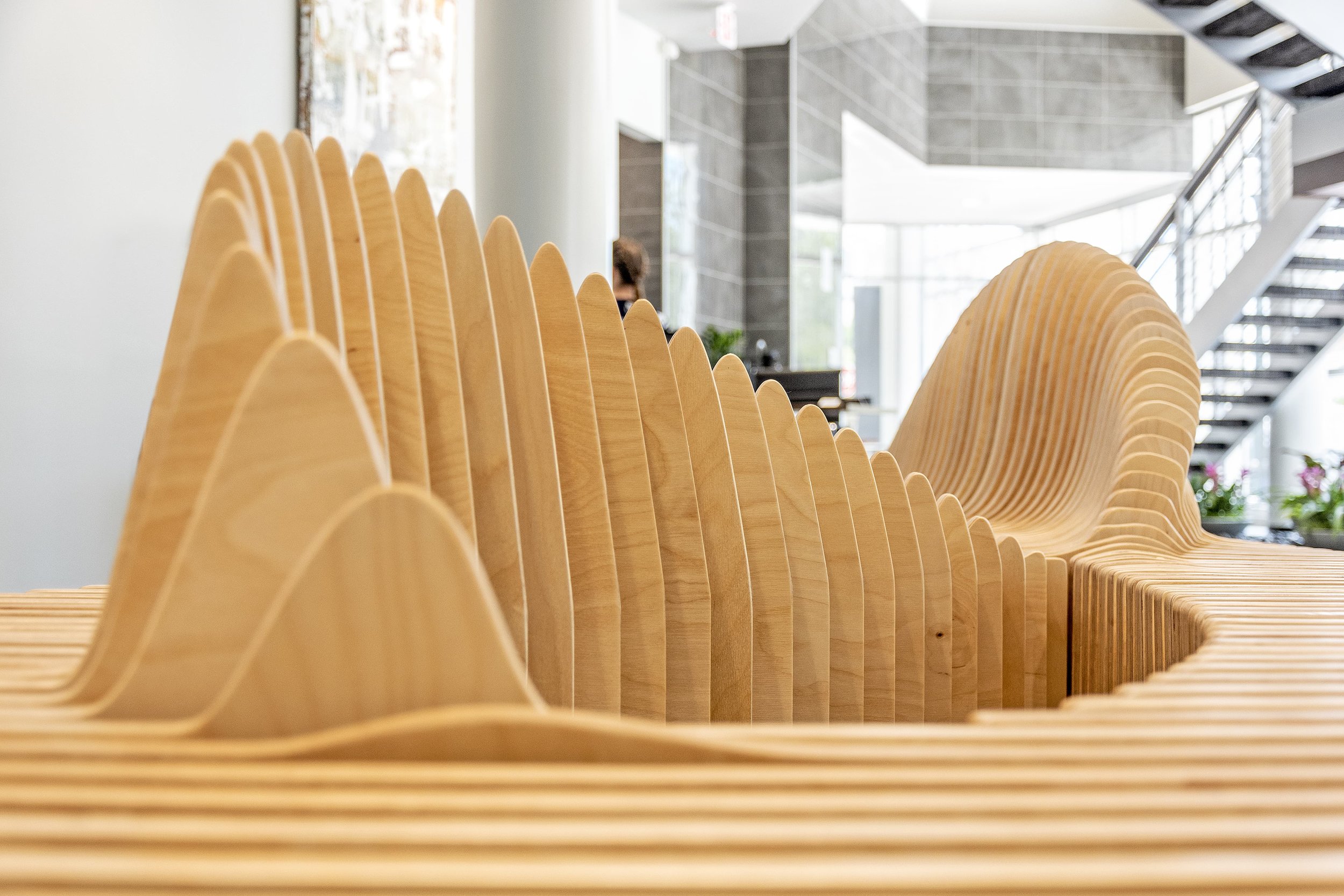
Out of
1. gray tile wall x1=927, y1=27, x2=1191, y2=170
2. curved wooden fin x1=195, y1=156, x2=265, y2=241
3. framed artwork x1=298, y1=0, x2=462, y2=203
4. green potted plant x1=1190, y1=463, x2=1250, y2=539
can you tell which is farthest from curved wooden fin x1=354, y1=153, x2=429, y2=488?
gray tile wall x1=927, y1=27, x2=1191, y2=170

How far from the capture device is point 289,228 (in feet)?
3.59

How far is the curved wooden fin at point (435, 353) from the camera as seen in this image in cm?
125

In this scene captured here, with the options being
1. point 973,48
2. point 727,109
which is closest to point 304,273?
point 727,109

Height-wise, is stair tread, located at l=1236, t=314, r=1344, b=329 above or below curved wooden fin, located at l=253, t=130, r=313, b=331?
above

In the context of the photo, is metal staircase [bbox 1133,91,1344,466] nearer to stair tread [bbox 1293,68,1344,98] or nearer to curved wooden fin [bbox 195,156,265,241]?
stair tread [bbox 1293,68,1344,98]

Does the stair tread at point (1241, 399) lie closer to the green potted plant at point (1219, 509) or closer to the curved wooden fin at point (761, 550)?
the green potted plant at point (1219, 509)

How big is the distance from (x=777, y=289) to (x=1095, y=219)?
6292mm

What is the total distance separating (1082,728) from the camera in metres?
0.78

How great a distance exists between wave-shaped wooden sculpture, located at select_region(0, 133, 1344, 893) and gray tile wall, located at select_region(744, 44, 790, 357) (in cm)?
874

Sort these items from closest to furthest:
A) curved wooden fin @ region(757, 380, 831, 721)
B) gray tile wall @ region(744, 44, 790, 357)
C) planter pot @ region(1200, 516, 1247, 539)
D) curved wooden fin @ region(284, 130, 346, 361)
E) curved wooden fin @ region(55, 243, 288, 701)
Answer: curved wooden fin @ region(55, 243, 288, 701), curved wooden fin @ region(284, 130, 346, 361), curved wooden fin @ region(757, 380, 831, 721), planter pot @ region(1200, 516, 1247, 539), gray tile wall @ region(744, 44, 790, 357)

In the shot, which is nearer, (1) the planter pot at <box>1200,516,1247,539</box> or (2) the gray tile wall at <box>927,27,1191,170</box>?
(1) the planter pot at <box>1200,516,1247,539</box>

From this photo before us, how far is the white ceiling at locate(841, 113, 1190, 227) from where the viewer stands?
506 inches

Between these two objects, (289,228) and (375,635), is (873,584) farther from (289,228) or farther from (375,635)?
(375,635)

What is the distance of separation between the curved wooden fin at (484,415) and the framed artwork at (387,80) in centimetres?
338
